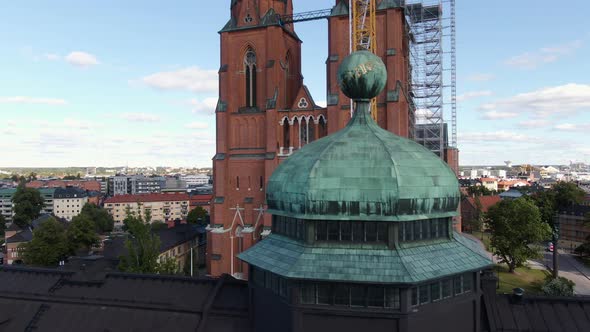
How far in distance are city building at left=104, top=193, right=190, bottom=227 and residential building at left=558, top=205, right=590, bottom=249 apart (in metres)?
92.7

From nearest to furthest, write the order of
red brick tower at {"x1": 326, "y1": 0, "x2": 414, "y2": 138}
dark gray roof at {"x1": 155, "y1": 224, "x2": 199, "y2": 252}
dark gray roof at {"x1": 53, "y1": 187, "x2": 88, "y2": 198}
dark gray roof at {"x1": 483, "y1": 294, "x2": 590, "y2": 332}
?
dark gray roof at {"x1": 483, "y1": 294, "x2": 590, "y2": 332} < red brick tower at {"x1": 326, "y1": 0, "x2": 414, "y2": 138} < dark gray roof at {"x1": 155, "y1": 224, "x2": 199, "y2": 252} < dark gray roof at {"x1": 53, "y1": 187, "x2": 88, "y2": 198}

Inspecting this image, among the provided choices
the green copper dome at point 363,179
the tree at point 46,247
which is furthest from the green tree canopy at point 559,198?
the green copper dome at point 363,179

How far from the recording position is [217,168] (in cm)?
5172

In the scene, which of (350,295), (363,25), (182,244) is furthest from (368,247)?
(182,244)

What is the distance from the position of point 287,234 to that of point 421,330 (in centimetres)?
563

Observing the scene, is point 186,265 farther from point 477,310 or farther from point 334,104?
point 477,310

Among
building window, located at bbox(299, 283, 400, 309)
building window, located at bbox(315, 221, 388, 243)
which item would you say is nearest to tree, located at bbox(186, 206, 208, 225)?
building window, located at bbox(315, 221, 388, 243)

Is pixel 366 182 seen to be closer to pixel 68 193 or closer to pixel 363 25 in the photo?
pixel 363 25

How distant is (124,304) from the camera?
64.1 feet

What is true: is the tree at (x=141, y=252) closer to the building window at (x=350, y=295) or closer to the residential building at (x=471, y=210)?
the building window at (x=350, y=295)

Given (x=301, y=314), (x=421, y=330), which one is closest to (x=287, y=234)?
(x=301, y=314)

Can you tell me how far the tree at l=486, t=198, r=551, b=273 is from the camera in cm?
5462

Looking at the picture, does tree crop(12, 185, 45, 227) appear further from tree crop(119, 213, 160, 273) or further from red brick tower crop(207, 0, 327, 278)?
tree crop(119, 213, 160, 273)

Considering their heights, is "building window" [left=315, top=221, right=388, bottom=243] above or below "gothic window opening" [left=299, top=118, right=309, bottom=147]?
below
